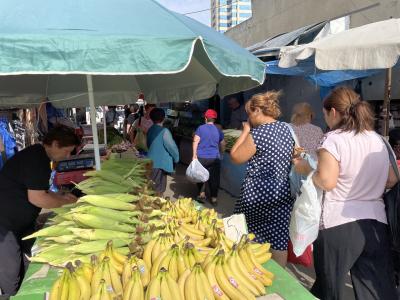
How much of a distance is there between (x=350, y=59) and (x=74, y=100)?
4.07 meters

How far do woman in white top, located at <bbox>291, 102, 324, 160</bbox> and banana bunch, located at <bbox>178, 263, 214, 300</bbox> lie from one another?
10.3 ft

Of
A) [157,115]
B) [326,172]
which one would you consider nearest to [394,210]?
[326,172]

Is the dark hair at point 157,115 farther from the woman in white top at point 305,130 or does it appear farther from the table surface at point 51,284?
the table surface at point 51,284

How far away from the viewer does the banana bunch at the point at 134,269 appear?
188 cm

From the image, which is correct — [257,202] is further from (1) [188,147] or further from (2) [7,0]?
(1) [188,147]

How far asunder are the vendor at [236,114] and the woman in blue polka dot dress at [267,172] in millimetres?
5867

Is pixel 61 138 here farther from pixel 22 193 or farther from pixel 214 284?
pixel 214 284

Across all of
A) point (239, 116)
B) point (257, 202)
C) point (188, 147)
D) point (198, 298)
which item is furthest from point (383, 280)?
point (188, 147)

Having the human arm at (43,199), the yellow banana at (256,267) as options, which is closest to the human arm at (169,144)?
the human arm at (43,199)

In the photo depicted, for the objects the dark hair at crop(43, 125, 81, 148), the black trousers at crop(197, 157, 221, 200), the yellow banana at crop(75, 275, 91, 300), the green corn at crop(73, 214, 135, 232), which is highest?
the dark hair at crop(43, 125, 81, 148)

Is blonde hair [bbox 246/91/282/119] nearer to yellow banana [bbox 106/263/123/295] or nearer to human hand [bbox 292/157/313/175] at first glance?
human hand [bbox 292/157/313/175]

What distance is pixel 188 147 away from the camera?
10984mm

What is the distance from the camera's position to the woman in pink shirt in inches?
98.1

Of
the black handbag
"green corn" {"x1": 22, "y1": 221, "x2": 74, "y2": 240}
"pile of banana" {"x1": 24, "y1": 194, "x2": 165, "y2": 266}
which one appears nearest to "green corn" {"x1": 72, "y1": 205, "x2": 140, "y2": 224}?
"pile of banana" {"x1": 24, "y1": 194, "x2": 165, "y2": 266}
